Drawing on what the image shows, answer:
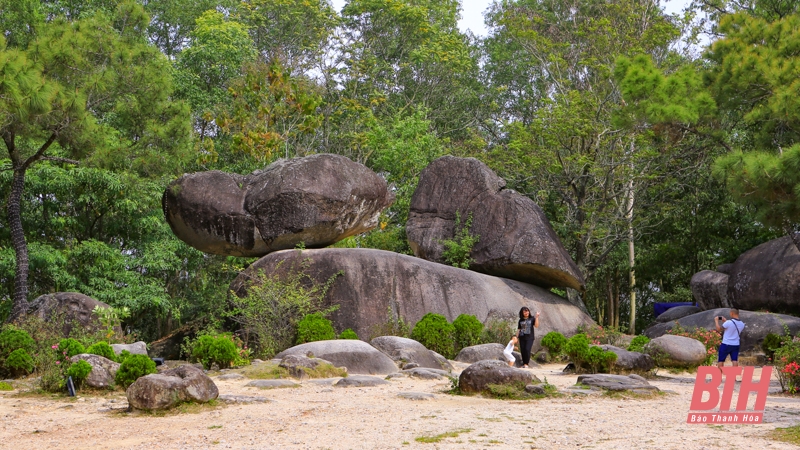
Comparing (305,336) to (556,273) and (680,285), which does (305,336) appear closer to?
(556,273)

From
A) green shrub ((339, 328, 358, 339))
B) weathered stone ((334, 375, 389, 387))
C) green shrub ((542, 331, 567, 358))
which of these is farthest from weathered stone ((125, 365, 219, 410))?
green shrub ((542, 331, 567, 358))

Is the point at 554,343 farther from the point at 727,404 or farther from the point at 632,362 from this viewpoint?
the point at 727,404

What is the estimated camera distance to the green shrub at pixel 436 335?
16.8 m

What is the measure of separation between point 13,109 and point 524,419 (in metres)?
10.4

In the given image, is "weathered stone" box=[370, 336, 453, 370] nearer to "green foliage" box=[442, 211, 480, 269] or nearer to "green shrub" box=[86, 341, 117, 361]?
"green shrub" box=[86, 341, 117, 361]

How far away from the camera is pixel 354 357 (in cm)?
1334

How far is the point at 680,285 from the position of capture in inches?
1016

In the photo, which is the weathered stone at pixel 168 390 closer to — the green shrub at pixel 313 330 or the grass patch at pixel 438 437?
the grass patch at pixel 438 437

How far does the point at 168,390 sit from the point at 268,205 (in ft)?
31.1

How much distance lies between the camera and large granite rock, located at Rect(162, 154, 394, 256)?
→ 717 inches

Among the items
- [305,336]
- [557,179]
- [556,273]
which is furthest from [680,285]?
[305,336]

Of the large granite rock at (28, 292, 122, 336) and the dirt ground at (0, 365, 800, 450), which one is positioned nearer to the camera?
the dirt ground at (0, 365, 800, 450)

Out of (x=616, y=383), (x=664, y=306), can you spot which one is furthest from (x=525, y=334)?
(x=664, y=306)

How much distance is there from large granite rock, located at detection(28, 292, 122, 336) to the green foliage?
8.03 metres
